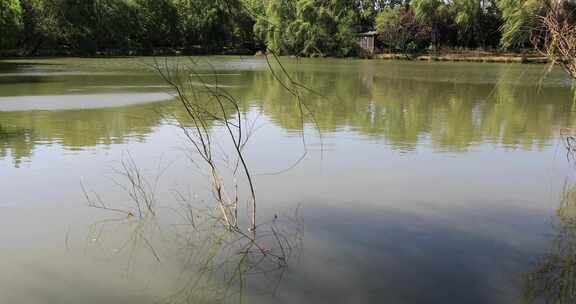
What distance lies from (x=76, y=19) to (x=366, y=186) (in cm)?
5023

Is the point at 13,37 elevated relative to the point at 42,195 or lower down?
elevated

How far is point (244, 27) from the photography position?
61.5 meters

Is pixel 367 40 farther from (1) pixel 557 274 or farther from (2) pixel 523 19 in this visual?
(1) pixel 557 274

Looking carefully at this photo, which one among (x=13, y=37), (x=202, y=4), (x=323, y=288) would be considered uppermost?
(x=202, y=4)

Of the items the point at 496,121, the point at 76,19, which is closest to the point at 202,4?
the point at 76,19

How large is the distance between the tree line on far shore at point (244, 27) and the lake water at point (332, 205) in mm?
37012

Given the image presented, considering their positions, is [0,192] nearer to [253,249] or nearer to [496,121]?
[253,249]

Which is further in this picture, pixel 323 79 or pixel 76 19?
pixel 76 19

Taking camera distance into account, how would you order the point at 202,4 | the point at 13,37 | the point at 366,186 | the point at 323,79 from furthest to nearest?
the point at 202,4
the point at 13,37
the point at 323,79
the point at 366,186

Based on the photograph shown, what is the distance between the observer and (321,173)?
6.92 meters

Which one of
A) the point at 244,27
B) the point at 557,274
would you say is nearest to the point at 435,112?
the point at 557,274

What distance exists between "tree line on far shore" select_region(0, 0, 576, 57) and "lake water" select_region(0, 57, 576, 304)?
3701cm

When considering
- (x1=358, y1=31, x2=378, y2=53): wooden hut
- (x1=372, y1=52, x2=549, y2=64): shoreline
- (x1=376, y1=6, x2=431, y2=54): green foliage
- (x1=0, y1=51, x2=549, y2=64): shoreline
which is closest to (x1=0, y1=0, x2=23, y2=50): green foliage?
(x1=0, y1=51, x2=549, y2=64): shoreline

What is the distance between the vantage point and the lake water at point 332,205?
3.88 metres
